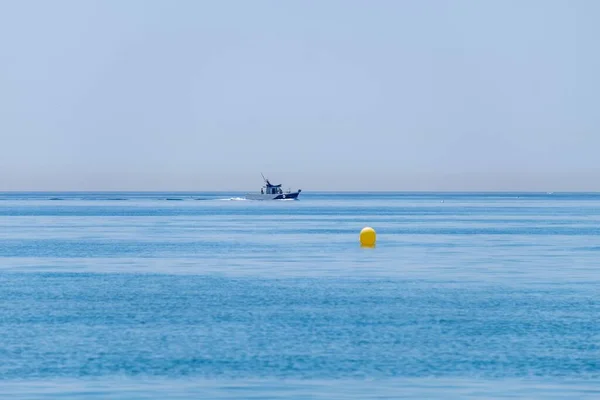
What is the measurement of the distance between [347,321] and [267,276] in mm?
18918

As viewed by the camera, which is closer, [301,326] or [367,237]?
[301,326]

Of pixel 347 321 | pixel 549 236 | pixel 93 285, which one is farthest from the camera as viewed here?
pixel 549 236

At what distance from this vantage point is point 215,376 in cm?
2842

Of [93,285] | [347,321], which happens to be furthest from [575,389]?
[93,285]

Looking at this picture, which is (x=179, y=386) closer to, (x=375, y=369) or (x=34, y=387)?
(x=34, y=387)

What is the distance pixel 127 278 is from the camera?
5662 cm

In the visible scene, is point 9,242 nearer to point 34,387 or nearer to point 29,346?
point 29,346

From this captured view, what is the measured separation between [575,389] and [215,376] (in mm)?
8916

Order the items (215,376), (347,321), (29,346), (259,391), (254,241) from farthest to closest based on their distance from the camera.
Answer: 1. (254,241)
2. (347,321)
3. (29,346)
4. (215,376)
5. (259,391)

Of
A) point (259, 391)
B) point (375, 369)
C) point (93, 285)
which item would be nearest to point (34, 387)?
point (259, 391)

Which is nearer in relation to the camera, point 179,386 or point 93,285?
point 179,386

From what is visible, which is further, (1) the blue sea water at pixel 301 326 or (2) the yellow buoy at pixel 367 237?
(2) the yellow buoy at pixel 367 237

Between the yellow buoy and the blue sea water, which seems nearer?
the blue sea water

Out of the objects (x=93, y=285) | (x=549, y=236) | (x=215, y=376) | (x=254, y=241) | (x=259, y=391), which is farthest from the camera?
(x=549, y=236)
